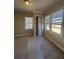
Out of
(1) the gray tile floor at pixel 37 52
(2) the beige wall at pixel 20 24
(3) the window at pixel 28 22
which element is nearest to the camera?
(1) the gray tile floor at pixel 37 52

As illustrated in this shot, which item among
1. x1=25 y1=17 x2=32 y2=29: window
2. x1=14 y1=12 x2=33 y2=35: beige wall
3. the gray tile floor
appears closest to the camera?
the gray tile floor

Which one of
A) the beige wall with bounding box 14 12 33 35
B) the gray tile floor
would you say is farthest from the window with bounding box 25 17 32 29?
the gray tile floor

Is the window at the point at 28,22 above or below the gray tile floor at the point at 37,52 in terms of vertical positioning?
above

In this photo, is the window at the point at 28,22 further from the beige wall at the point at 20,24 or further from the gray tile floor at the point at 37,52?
the gray tile floor at the point at 37,52

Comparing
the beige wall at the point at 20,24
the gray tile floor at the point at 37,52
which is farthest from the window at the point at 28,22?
the gray tile floor at the point at 37,52

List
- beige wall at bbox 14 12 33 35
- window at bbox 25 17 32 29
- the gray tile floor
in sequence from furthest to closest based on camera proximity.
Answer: window at bbox 25 17 32 29
beige wall at bbox 14 12 33 35
the gray tile floor

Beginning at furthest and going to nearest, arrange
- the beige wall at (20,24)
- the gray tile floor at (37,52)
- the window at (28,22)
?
the window at (28,22) < the beige wall at (20,24) < the gray tile floor at (37,52)

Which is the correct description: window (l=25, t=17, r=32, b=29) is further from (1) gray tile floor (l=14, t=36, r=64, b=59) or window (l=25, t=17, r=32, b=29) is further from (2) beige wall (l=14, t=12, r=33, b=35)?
(1) gray tile floor (l=14, t=36, r=64, b=59)

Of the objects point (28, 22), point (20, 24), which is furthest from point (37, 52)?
point (28, 22)

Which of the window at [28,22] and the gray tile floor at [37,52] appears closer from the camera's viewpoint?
the gray tile floor at [37,52]
